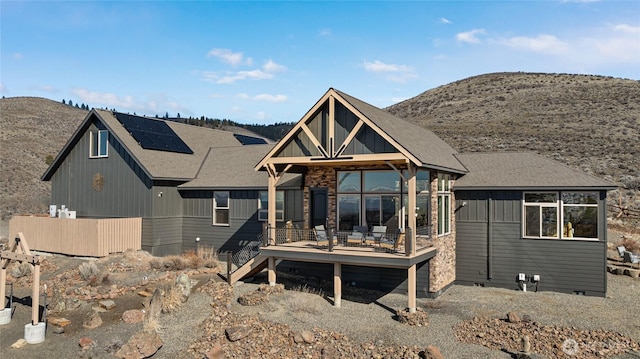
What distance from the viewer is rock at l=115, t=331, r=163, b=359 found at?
12586 millimetres

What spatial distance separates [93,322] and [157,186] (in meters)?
9.79

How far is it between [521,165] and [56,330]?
1827 cm

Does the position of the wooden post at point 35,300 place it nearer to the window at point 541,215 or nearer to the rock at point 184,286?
the rock at point 184,286

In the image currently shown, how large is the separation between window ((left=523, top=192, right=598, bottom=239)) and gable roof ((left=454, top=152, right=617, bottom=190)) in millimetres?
506

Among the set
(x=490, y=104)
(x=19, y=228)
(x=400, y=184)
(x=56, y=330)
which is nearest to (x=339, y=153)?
(x=400, y=184)

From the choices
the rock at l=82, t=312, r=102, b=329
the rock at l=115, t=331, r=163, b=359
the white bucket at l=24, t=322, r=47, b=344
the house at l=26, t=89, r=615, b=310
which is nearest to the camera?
the rock at l=115, t=331, r=163, b=359

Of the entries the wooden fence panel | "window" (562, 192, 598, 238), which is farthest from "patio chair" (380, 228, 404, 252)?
the wooden fence panel

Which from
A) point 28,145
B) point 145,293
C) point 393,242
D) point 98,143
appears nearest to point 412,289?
point 393,242

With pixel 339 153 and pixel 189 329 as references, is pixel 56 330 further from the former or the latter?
pixel 339 153

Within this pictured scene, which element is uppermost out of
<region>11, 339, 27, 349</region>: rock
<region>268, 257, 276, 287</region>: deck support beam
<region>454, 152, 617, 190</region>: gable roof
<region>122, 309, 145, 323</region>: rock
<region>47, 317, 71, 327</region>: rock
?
<region>454, 152, 617, 190</region>: gable roof

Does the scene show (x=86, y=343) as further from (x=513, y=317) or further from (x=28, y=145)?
(x=28, y=145)

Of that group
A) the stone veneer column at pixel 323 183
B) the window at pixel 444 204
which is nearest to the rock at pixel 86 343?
the stone veneer column at pixel 323 183

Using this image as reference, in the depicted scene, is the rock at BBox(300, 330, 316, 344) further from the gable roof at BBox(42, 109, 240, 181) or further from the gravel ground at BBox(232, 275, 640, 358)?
the gable roof at BBox(42, 109, 240, 181)

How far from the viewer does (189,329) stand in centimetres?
1418
